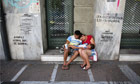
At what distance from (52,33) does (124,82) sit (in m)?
3.14

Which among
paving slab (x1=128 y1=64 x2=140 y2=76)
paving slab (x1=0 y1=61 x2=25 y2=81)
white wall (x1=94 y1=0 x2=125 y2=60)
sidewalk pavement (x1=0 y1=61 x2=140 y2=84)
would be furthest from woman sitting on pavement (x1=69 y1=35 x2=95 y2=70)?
paving slab (x1=0 y1=61 x2=25 y2=81)

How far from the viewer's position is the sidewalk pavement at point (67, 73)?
3102mm

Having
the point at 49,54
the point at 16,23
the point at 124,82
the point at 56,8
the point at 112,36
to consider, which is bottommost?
the point at 124,82

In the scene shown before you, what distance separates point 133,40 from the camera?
4688 mm

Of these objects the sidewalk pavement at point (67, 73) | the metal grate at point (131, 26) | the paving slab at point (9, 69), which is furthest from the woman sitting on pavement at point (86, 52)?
the paving slab at point (9, 69)

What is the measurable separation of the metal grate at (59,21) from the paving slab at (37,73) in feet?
3.93

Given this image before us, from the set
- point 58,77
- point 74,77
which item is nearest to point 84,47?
point 74,77

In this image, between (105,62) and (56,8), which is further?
(56,8)

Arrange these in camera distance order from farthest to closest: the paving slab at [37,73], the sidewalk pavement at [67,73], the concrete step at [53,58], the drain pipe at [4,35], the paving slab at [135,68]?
1. the concrete step at [53,58]
2. the drain pipe at [4,35]
3. the paving slab at [135,68]
4. the paving slab at [37,73]
5. the sidewalk pavement at [67,73]

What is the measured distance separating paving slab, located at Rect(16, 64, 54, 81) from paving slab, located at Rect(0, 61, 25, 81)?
303 mm

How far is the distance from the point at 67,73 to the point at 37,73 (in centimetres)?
92

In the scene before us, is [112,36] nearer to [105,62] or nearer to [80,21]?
[105,62]

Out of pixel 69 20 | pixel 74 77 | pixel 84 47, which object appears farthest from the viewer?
pixel 69 20

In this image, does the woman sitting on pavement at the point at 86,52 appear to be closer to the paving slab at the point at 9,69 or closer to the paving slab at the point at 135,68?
the paving slab at the point at 135,68
